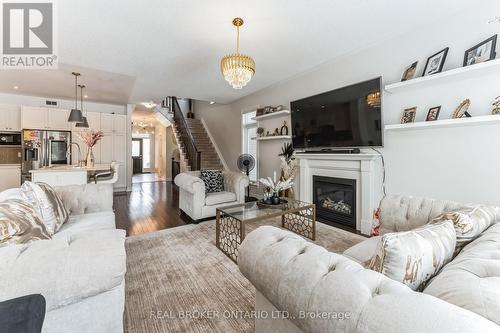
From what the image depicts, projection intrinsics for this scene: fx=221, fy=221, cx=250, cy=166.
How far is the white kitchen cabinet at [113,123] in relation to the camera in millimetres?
6340

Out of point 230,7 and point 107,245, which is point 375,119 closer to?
point 230,7

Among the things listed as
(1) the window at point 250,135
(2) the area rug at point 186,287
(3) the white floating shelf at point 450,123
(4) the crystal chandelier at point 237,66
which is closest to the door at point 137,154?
(1) the window at point 250,135

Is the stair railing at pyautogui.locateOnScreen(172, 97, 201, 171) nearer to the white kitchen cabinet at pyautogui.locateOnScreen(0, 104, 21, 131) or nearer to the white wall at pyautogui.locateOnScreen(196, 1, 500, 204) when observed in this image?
the white kitchen cabinet at pyautogui.locateOnScreen(0, 104, 21, 131)

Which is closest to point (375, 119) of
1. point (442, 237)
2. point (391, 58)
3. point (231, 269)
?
point (391, 58)

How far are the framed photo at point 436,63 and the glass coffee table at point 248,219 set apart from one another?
6.85 ft

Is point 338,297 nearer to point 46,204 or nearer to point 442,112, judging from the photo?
point 46,204

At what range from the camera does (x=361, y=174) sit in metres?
3.29

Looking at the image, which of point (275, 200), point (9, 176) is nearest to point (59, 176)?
point (9, 176)

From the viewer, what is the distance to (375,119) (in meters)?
3.02

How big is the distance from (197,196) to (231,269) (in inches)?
62.2

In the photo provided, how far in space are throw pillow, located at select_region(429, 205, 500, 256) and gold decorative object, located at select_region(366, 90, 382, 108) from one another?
6.73 ft

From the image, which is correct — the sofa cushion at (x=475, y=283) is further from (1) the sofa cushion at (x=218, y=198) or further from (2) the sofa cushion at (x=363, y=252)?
(1) the sofa cushion at (x=218, y=198)

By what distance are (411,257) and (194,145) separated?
6171 mm

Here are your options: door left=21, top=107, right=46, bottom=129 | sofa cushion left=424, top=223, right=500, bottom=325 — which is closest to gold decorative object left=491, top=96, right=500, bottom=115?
sofa cushion left=424, top=223, right=500, bottom=325
